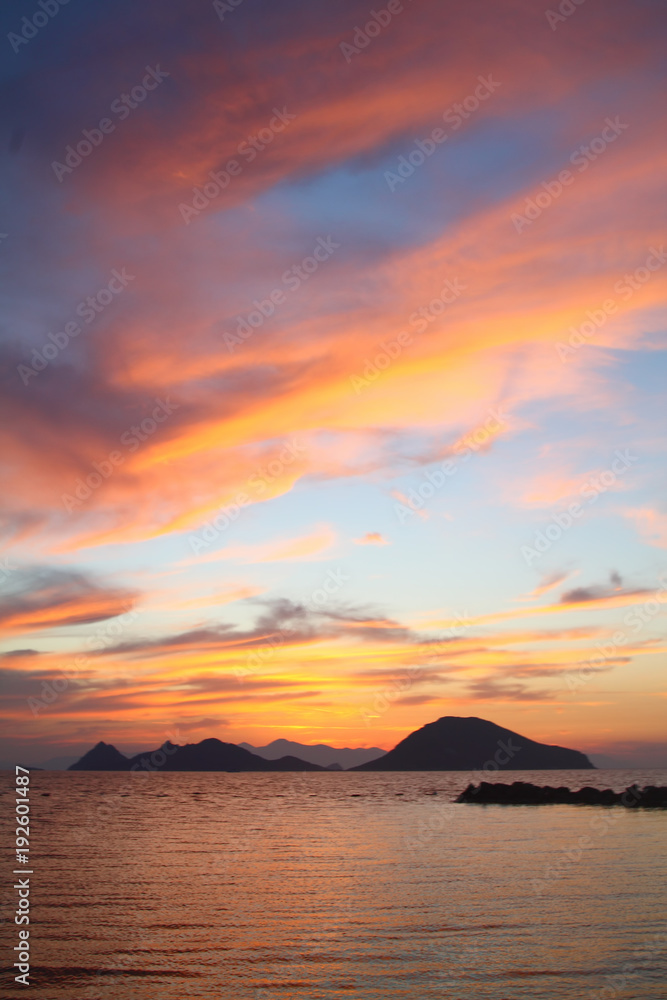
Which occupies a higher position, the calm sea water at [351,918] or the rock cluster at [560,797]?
the calm sea water at [351,918]

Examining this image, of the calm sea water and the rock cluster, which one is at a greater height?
the calm sea water

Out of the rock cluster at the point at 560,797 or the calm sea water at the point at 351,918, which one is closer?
the calm sea water at the point at 351,918

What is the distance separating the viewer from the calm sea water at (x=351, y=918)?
19469mm

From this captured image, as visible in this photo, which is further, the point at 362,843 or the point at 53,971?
the point at 362,843

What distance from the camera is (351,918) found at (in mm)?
26625

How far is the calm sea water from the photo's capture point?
19.5 meters

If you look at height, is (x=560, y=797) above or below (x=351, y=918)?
below

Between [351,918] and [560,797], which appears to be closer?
[351,918]

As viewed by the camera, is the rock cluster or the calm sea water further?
the rock cluster

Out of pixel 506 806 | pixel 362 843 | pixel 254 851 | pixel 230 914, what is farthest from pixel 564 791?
pixel 230 914

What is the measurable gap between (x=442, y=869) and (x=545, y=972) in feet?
61.9

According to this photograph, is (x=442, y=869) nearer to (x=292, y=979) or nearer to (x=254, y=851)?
(x=254, y=851)

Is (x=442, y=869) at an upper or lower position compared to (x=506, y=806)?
upper

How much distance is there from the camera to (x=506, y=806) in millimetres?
87625
